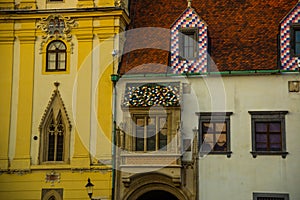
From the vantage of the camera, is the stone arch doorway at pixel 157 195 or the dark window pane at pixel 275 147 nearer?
the dark window pane at pixel 275 147

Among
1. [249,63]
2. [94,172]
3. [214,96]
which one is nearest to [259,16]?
[249,63]

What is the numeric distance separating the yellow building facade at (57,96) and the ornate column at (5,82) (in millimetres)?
40

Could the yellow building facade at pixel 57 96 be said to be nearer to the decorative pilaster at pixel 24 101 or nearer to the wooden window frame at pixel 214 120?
the decorative pilaster at pixel 24 101

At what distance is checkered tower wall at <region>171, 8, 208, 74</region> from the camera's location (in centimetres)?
2278

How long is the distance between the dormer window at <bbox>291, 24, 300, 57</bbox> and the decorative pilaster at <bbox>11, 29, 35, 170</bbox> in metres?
10.6

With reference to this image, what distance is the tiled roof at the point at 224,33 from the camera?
22.8 m

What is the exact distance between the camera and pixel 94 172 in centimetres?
2233

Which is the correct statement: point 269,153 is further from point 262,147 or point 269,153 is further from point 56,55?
point 56,55

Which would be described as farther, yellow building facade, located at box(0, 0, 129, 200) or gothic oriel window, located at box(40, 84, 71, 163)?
gothic oriel window, located at box(40, 84, 71, 163)


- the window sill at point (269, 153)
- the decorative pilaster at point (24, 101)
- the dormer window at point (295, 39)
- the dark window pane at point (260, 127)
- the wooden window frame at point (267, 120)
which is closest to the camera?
the window sill at point (269, 153)

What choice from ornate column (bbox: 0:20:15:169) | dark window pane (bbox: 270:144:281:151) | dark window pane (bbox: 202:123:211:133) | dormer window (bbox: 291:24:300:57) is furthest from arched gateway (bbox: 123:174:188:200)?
dormer window (bbox: 291:24:300:57)

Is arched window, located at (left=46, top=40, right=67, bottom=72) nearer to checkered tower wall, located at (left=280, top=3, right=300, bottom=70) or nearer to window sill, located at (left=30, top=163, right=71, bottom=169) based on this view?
window sill, located at (left=30, top=163, right=71, bottom=169)

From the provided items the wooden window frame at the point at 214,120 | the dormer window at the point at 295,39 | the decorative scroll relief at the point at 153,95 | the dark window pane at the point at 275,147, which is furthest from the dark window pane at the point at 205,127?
the dormer window at the point at 295,39

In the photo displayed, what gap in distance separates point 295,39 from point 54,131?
33.8 ft
